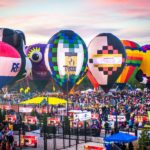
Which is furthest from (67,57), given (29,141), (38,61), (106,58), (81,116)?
(29,141)

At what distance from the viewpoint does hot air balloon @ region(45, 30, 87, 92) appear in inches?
1324

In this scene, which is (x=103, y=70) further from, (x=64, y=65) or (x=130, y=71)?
(x=130, y=71)

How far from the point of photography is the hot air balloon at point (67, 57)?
33.6 metres

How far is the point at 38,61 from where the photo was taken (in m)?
41.0

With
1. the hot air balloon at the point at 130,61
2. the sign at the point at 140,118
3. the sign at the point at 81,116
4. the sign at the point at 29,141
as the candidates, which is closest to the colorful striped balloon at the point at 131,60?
the hot air balloon at the point at 130,61

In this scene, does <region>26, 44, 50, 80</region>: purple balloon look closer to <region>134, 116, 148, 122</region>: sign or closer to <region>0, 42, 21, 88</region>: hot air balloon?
<region>0, 42, 21, 88</region>: hot air balloon

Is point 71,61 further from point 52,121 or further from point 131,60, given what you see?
point 52,121

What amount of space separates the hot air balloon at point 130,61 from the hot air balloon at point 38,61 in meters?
8.17

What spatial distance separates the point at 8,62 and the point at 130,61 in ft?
51.0

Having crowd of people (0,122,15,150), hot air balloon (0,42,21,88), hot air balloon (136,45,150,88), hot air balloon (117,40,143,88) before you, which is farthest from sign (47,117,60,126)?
hot air balloon (136,45,150,88)

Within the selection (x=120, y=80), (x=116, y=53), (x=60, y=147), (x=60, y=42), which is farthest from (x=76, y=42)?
(x=60, y=147)

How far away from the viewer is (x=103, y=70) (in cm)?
3366

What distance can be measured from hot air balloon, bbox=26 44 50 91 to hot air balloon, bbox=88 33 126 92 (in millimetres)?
7983

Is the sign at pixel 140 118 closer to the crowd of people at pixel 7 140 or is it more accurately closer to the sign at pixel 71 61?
the crowd of people at pixel 7 140
